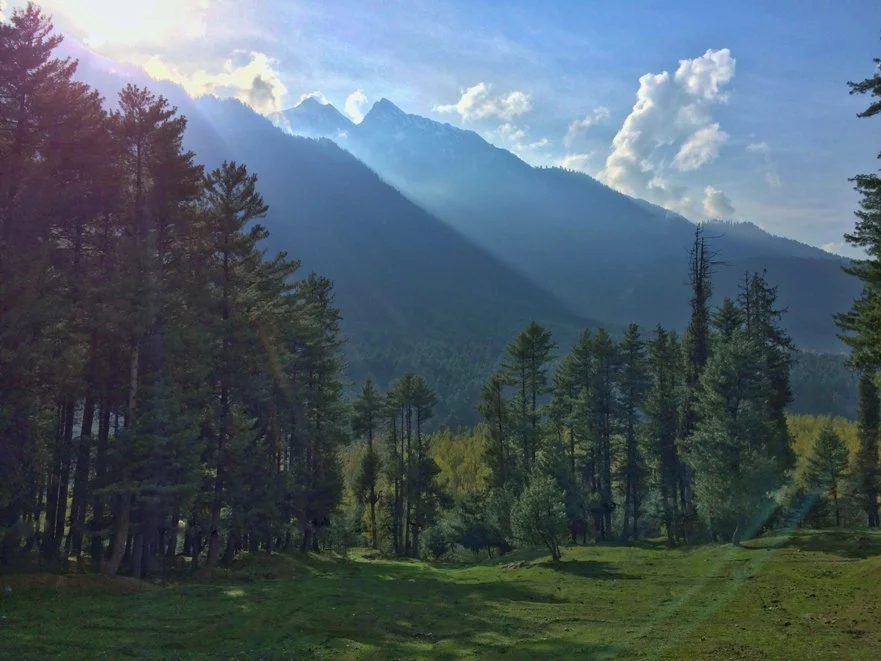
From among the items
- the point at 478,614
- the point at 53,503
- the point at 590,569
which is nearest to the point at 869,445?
the point at 590,569

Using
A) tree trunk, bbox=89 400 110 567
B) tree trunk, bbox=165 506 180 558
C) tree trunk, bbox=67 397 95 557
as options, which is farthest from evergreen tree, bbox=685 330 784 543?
tree trunk, bbox=67 397 95 557

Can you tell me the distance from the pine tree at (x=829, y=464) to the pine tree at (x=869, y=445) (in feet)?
10.2

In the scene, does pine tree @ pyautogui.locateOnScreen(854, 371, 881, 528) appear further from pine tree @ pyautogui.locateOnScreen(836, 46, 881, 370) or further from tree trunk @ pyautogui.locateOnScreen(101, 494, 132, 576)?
tree trunk @ pyautogui.locateOnScreen(101, 494, 132, 576)

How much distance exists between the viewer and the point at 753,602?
21359mm

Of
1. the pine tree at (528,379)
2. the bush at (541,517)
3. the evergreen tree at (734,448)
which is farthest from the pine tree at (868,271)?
the pine tree at (528,379)

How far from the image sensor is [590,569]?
109 ft

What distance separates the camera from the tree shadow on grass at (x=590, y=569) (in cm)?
3053

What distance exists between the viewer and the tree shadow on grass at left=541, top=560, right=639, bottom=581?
30.5 meters

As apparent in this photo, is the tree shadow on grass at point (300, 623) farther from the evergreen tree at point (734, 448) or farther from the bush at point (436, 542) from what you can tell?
the bush at point (436, 542)

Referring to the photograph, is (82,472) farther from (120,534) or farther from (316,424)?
(316,424)

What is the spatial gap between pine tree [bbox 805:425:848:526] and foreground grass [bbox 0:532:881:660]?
30.7m

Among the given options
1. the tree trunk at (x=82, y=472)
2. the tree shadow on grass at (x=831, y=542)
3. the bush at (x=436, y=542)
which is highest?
the tree trunk at (x=82, y=472)

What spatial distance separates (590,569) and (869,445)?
3843cm

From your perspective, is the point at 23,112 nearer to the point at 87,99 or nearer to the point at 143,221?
the point at 87,99
